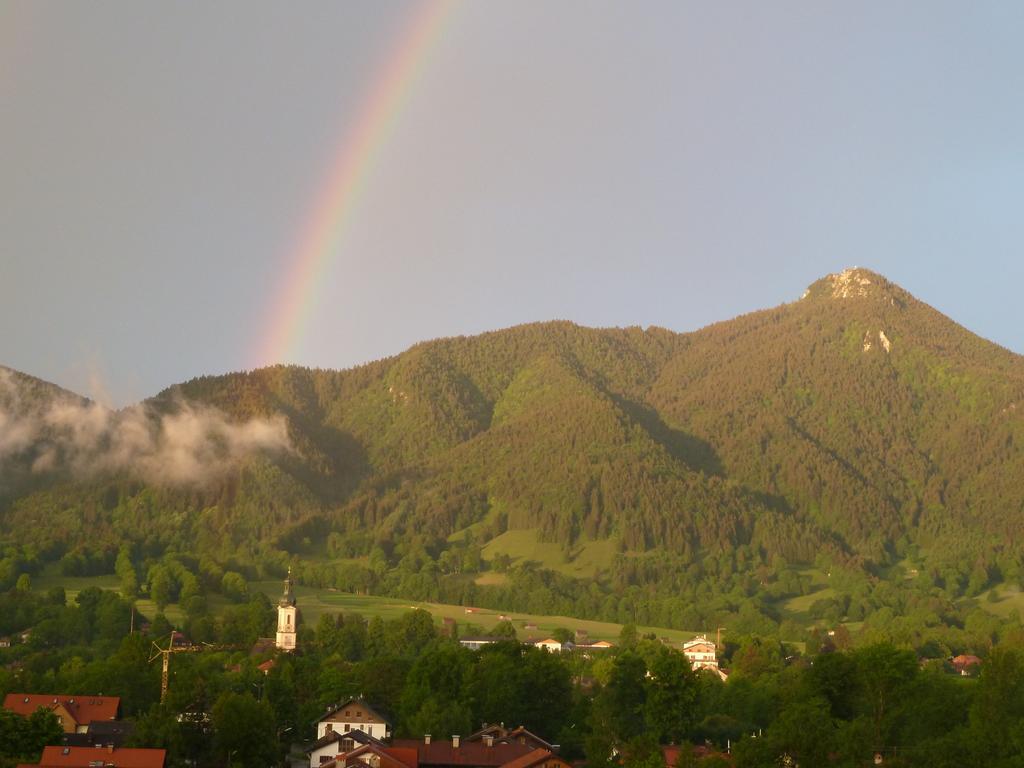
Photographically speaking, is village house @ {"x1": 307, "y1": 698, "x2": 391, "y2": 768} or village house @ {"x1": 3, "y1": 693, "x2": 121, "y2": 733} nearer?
village house @ {"x1": 307, "y1": 698, "x2": 391, "y2": 768}

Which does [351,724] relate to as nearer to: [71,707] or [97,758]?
[71,707]

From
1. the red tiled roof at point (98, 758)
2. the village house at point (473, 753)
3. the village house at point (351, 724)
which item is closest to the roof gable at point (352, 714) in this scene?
the village house at point (351, 724)

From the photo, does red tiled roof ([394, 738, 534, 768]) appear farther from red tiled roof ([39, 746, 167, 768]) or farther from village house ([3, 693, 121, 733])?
village house ([3, 693, 121, 733])

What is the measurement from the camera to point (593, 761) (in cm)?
10169

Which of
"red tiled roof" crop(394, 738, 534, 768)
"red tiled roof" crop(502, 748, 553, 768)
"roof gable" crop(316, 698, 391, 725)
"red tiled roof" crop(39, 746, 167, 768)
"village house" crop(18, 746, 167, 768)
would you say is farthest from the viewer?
"roof gable" crop(316, 698, 391, 725)

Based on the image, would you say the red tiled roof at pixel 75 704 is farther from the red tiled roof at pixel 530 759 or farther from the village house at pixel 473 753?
the red tiled roof at pixel 530 759

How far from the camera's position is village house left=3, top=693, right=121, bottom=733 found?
120 meters

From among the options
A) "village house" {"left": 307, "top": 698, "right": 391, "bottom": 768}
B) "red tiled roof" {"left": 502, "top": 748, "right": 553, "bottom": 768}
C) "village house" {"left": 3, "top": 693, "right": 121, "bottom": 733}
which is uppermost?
"village house" {"left": 3, "top": 693, "right": 121, "bottom": 733}

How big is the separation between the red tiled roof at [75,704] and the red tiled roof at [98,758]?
61.1 ft

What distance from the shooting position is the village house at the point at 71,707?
392 feet

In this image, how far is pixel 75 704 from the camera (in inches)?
4865

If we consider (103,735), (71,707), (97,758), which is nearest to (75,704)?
(71,707)

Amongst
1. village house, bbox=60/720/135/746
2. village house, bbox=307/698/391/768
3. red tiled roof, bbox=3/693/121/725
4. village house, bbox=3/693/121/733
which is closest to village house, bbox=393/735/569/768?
village house, bbox=307/698/391/768

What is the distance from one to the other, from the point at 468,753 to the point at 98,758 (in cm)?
2479
